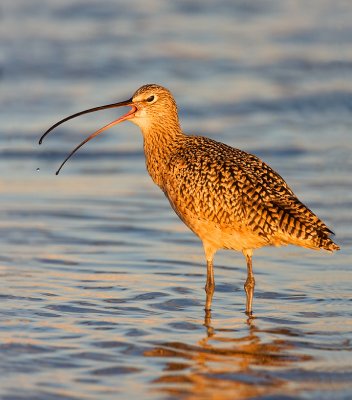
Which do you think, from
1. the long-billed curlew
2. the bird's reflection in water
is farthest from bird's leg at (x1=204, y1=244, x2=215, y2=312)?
the bird's reflection in water

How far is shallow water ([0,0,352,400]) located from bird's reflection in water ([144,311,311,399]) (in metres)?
0.02

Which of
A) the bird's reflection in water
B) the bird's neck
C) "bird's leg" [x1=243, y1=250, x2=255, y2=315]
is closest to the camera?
the bird's reflection in water

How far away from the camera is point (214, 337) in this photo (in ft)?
22.7

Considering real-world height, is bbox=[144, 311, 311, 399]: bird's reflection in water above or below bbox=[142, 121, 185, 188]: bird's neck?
below

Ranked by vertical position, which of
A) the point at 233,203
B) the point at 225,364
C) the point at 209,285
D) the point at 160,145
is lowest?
the point at 225,364

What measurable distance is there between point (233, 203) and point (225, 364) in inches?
58.3

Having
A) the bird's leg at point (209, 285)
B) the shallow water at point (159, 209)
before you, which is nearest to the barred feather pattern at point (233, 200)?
the bird's leg at point (209, 285)

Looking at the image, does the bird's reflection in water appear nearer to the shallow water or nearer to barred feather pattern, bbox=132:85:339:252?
the shallow water

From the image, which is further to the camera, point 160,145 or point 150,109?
point 150,109

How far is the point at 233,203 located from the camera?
24.8 feet

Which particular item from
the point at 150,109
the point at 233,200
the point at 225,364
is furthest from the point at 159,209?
the point at 225,364

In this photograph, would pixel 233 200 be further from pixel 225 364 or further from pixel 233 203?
pixel 225 364

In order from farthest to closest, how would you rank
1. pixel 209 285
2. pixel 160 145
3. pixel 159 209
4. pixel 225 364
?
pixel 159 209 → pixel 160 145 → pixel 209 285 → pixel 225 364

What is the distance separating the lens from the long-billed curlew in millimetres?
7383
